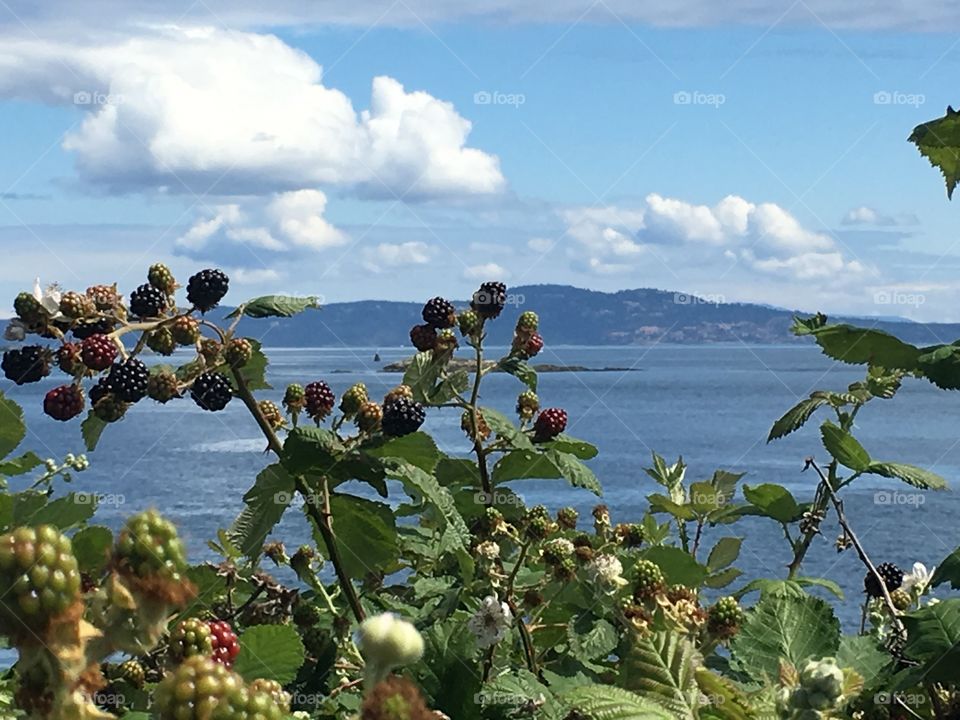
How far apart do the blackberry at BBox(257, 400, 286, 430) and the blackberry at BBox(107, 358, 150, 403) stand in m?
0.48

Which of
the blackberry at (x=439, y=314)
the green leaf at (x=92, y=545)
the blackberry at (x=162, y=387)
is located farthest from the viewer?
the blackberry at (x=439, y=314)

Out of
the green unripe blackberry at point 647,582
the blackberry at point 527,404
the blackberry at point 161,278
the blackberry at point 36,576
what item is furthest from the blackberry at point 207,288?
the blackberry at point 36,576

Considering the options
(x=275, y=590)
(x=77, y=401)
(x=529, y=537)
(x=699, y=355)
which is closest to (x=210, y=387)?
(x=77, y=401)

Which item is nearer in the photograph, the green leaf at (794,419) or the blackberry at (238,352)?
the blackberry at (238,352)

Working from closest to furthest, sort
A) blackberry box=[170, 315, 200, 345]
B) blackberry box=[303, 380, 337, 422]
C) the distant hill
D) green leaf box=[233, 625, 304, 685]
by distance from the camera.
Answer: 1. green leaf box=[233, 625, 304, 685]
2. blackberry box=[170, 315, 200, 345]
3. blackberry box=[303, 380, 337, 422]
4. the distant hill

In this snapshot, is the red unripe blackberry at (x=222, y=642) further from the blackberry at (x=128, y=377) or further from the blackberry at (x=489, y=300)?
the blackberry at (x=489, y=300)

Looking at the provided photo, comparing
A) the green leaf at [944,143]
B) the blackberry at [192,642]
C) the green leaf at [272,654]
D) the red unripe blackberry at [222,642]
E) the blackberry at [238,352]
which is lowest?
the green leaf at [272,654]

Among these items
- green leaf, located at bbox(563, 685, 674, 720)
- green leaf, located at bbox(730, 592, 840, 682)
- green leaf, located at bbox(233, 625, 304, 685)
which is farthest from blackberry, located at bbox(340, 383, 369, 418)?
green leaf, located at bbox(563, 685, 674, 720)

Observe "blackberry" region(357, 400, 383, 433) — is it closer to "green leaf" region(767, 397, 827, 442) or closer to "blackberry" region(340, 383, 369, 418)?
"blackberry" region(340, 383, 369, 418)

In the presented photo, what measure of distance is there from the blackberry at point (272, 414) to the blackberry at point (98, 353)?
1.59ft

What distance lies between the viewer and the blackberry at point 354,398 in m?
2.50

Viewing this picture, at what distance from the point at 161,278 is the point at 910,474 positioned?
2.12 meters

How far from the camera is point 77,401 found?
2.39 metres

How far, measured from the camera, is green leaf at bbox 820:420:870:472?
10.1 ft
